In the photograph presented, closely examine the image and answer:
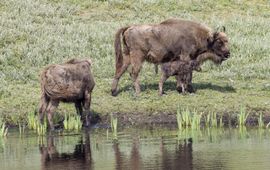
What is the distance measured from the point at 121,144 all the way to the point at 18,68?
26.9ft

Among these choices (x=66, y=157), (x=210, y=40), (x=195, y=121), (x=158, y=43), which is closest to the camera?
(x=66, y=157)

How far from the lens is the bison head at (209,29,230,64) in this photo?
20.7 meters

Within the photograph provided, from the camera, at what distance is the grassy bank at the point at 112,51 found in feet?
63.0

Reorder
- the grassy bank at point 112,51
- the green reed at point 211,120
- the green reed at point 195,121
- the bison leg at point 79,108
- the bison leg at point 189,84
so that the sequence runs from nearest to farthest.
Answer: the green reed at point 195,121 < the green reed at point 211,120 < the bison leg at point 79,108 < the grassy bank at point 112,51 < the bison leg at point 189,84

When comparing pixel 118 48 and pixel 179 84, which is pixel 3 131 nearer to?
pixel 118 48

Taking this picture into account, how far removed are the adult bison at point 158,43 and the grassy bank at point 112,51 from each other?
742mm

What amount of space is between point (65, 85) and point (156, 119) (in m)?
2.49

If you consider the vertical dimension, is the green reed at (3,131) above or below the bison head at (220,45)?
below

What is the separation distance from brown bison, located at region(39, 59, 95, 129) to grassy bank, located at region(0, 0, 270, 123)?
3.51ft

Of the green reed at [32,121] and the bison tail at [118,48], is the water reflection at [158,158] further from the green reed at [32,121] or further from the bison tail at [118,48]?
the bison tail at [118,48]

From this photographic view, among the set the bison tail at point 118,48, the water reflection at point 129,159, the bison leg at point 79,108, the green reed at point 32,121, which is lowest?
the water reflection at point 129,159

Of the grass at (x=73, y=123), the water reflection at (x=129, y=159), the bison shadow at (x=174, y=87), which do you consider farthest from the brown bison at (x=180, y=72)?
the water reflection at (x=129, y=159)

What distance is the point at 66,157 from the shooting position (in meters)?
14.1

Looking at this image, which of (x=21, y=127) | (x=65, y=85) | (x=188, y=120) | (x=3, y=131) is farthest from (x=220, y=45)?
(x=3, y=131)
